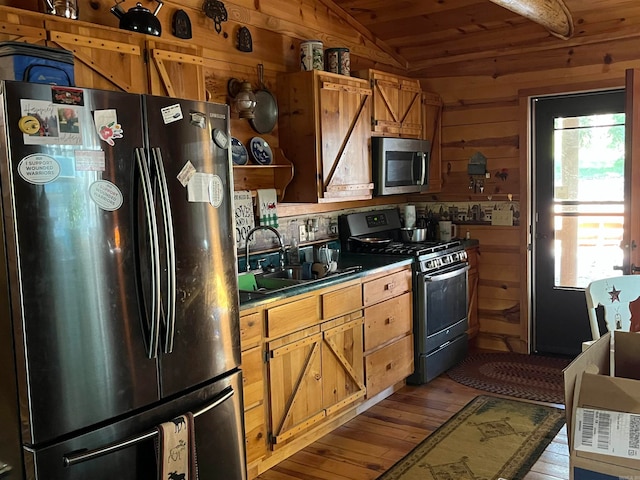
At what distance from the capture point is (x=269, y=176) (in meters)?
3.88

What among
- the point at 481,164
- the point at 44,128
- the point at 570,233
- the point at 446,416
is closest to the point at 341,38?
the point at 481,164

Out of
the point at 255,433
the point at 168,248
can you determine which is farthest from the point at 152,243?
the point at 255,433

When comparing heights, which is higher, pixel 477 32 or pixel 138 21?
pixel 477 32

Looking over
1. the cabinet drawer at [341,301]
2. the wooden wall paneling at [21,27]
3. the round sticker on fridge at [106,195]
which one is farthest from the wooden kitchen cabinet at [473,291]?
the wooden wall paneling at [21,27]

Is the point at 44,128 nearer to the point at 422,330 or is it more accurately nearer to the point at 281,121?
A: the point at 281,121

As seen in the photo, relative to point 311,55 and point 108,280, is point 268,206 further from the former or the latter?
point 108,280

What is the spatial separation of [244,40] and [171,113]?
58.8 inches

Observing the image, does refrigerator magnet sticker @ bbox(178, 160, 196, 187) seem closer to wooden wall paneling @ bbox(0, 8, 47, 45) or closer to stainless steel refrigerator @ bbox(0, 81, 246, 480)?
stainless steel refrigerator @ bbox(0, 81, 246, 480)

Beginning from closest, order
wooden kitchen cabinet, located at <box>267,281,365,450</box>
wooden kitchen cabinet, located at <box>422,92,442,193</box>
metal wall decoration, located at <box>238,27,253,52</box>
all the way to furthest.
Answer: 1. wooden kitchen cabinet, located at <box>267,281,365,450</box>
2. metal wall decoration, located at <box>238,27,253,52</box>
3. wooden kitchen cabinet, located at <box>422,92,442,193</box>

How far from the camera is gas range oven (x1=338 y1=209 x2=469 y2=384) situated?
424 cm

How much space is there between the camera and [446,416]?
12.3ft

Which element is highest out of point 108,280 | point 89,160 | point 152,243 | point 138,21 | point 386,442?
point 138,21

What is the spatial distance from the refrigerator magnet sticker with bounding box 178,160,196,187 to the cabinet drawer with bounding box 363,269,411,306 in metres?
1.62

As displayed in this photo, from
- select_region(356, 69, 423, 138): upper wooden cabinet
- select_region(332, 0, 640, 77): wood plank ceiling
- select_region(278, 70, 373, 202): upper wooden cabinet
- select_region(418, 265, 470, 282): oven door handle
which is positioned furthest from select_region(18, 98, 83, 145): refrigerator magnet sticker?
select_region(332, 0, 640, 77): wood plank ceiling
